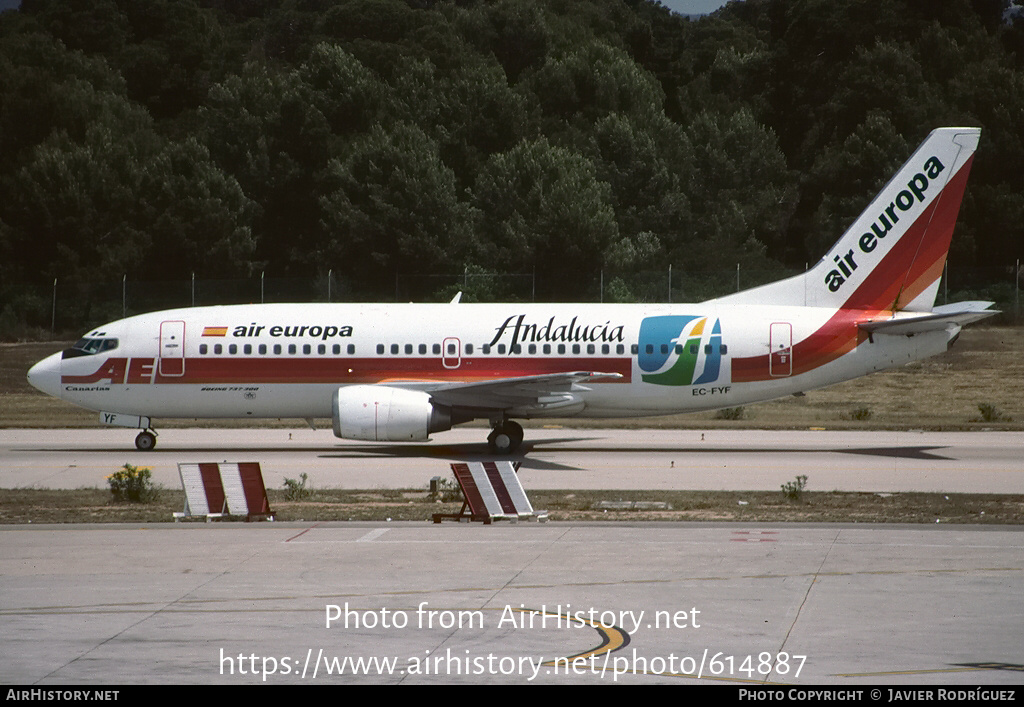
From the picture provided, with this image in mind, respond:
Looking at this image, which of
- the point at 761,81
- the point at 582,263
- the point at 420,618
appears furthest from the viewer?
the point at 761,81

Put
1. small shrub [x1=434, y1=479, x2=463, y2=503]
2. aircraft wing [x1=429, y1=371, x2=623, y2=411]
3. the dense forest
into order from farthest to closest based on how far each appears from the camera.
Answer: the dense forest, aircraft wing [x1=429, y1=371, x2=623, y2=411], small shrub [x1=434, y1=479, x2=463, y2=503]

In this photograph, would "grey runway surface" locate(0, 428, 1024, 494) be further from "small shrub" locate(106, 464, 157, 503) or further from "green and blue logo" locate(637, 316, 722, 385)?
"small shrub" locate(106, 464, 157, 503)

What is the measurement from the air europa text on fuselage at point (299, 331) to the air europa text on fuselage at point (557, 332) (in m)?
4.00

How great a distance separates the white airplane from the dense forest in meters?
27.7

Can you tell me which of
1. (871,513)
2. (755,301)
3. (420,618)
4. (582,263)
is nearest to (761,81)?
(582,263)

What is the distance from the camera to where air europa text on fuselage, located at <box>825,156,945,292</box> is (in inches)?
1332

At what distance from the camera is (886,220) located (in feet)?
112

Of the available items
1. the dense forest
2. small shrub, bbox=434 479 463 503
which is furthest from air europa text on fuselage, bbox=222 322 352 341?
the dense forest

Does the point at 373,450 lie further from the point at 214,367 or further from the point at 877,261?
the point at 877,261

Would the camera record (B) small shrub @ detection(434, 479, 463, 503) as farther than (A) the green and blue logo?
No

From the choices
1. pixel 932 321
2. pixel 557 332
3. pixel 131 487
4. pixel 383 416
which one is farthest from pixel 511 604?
pixel 932 321
